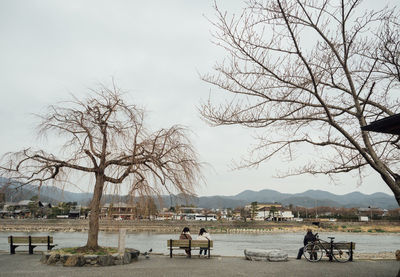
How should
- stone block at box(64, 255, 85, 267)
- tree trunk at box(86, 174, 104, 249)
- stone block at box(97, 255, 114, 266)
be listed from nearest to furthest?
1. stone block at box(64, 255, 85, 267)
2. stone block at box(97, 255, 114, 266)
3. tree trunk at box(86, 174, 104, 249)

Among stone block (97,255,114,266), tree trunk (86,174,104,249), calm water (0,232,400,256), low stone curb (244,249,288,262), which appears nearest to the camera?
stone block (97,255,114,266)

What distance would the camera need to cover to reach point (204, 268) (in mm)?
9883

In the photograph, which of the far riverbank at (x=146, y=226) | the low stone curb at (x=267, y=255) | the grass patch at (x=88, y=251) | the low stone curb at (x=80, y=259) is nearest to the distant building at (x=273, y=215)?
the far riverbank at (x=146, y=226)

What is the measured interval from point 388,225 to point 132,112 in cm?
9640

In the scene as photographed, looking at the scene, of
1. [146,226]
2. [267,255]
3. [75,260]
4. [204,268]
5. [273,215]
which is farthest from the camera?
[273,215]

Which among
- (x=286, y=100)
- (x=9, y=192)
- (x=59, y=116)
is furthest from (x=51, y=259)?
(x=286, y=100)

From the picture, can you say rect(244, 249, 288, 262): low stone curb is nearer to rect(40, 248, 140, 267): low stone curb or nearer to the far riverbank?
rect(40, 248, 140, 267): low stone curb

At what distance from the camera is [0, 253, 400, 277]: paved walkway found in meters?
9.06

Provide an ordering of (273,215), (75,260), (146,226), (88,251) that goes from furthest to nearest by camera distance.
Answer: (273,215) → (146,226) → (88,251) → (75,260)

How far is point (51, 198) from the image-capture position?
11.5m

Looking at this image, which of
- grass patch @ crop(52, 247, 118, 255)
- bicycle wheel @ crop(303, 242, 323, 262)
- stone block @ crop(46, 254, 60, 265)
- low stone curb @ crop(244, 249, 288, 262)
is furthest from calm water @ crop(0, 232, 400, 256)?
stone block @ crop(46, 254, 60, 265)

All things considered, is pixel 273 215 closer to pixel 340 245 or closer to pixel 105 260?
pixel 340 245

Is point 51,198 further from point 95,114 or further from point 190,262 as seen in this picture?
point 190,262

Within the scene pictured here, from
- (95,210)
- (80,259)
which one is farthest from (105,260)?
(95,210)
